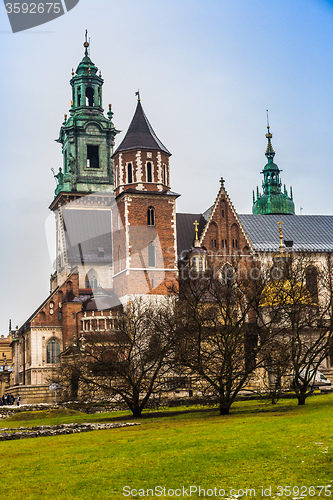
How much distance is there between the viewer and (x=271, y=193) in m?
108

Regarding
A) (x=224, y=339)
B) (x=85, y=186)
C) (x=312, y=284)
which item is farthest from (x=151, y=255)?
(x=224, y=339)

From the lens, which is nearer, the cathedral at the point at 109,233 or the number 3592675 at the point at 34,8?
the number 3592675 at the point at 34,8

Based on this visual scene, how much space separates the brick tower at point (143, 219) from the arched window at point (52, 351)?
8.26 m

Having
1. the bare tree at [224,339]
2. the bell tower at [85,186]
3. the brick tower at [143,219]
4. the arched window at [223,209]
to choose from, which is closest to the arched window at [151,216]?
the brick tower at [143,219]

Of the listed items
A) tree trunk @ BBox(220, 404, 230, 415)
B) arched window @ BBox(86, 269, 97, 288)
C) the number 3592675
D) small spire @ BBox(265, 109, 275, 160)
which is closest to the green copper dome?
small spire @ BBox(265, 109, 275, 160)

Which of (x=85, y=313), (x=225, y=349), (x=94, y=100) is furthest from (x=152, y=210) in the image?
(x=225, y=349)

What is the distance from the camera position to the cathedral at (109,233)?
70.1m

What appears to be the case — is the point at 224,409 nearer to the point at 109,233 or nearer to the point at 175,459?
the point at 175,459

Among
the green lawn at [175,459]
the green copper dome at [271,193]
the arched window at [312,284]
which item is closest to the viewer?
the green lawn at [175,459]

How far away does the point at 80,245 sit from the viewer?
82.6m

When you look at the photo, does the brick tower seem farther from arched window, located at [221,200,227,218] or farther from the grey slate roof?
the grey slate roof

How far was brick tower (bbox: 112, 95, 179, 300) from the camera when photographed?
228 ft

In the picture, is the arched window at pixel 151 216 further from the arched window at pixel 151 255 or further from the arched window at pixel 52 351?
the arched window at pixel 52 351

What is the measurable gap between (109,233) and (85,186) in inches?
275
